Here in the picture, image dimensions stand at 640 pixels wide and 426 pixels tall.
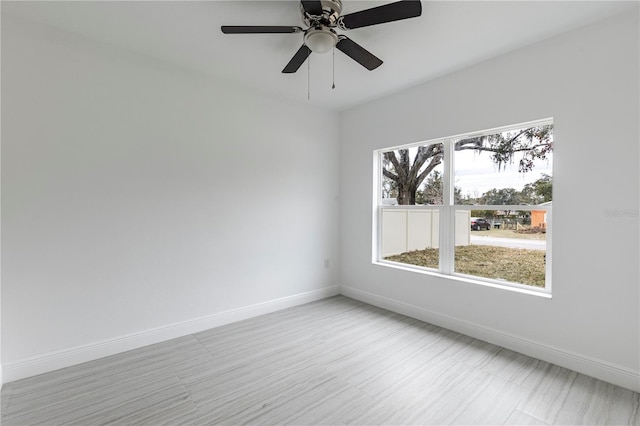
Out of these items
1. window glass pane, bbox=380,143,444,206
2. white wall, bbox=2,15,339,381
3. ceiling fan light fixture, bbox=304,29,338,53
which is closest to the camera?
ceiling fan light fixture, bbox=304,29,338,53

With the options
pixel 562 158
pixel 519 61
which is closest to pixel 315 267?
pixel 562 158

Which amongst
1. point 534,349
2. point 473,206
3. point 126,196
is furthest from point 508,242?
point 126,196

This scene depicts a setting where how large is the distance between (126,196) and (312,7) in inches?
88.1

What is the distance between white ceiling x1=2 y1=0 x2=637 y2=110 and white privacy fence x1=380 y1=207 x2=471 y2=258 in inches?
60.4

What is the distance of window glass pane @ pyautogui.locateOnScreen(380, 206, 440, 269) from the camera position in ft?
11.1

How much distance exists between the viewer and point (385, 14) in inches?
68.1

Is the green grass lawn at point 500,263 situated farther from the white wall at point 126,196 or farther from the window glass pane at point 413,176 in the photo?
the white wall at point 126,196

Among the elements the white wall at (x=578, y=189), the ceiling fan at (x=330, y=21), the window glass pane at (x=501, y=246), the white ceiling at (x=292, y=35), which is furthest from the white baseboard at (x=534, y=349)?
the ceiling fan at (x=330, y=21)

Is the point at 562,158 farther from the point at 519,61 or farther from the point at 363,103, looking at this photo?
the point at 363,103

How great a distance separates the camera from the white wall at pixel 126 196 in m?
2.25

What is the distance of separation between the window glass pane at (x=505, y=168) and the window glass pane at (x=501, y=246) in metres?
0.15

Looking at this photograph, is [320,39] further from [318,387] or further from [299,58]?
[318,387]

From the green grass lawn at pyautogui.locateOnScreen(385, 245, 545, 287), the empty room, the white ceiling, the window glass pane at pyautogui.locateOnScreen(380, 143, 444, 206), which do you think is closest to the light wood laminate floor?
the empty room

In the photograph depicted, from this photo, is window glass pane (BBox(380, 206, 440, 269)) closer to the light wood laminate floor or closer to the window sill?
the window sill
